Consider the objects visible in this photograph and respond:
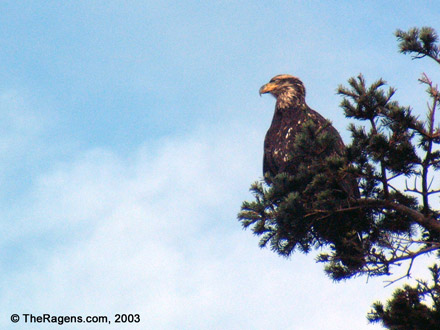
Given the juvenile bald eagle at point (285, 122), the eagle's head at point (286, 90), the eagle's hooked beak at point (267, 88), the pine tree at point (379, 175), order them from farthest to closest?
the eagle's hooked beak at point (267, 88) → the eagle's head at point (286, 90) → the juvenile bald eagle at point (285, 122) → the pine tree at point (379, 175)

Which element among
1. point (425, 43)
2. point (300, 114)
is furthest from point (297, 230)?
point (300, 114)

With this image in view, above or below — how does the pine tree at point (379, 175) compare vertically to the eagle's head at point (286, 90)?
below

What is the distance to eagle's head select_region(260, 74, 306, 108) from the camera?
30.2 ft

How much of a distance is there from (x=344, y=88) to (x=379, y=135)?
54 centimetres

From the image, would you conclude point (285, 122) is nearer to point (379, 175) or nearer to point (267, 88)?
point (267, 88)

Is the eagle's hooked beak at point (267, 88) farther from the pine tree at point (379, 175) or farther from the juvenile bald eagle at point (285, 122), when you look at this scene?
the pine tree at point (379, 175)

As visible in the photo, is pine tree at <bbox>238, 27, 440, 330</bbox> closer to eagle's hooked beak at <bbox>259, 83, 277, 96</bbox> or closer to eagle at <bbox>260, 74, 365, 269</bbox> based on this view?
eagle at <bbox>260, 74, 365, 269</bbox>

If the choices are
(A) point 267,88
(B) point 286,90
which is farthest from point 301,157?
(A) point 267,88

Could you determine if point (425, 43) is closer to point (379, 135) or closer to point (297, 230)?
point (379, 135)

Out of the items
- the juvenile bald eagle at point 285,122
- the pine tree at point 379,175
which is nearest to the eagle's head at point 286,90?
the juvenile bald eagle at point 285,122

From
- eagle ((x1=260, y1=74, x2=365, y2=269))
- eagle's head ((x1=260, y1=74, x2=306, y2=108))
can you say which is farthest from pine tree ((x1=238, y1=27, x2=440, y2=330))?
eagle's head ((x1=260, y1=74, x2=306, y2=108))

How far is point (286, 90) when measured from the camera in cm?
954

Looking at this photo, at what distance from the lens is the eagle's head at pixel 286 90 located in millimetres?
9205

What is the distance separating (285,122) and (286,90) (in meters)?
1.10
